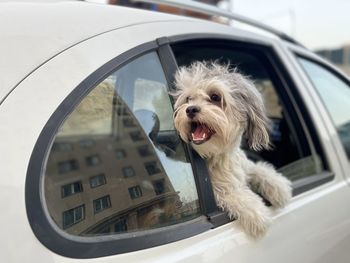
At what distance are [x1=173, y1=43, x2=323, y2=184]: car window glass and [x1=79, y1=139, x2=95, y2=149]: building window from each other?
122 centimetres

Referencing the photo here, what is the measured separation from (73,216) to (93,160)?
6.30ft

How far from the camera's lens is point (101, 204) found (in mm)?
1498

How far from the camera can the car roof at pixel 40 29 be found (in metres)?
1.27

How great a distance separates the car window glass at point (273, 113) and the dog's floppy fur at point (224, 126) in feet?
1.65

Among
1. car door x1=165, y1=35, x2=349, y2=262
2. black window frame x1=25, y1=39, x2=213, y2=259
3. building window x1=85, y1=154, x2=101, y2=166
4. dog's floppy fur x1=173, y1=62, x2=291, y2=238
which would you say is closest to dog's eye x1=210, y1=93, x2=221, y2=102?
dog's floppy fur x1=173, y1=62, x2=291, y2=238

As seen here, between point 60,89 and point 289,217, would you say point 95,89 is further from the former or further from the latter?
point 289,217

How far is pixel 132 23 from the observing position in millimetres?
1688

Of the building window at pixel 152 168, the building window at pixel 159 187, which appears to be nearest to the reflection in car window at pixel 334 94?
the building window at pixel 152 168

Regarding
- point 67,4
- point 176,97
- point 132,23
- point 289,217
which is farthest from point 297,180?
point 67,4

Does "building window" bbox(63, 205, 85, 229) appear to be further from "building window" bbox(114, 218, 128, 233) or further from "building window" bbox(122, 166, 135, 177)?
"building window" bbox(122, 166, 135, 177)

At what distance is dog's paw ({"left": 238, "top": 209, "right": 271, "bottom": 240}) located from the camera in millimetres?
1745

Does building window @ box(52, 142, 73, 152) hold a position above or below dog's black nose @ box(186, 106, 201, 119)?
above

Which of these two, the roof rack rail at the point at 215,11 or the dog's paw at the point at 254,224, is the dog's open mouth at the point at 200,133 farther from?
the roof rack rail at the point at 215,11

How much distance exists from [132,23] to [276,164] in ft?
6.08
